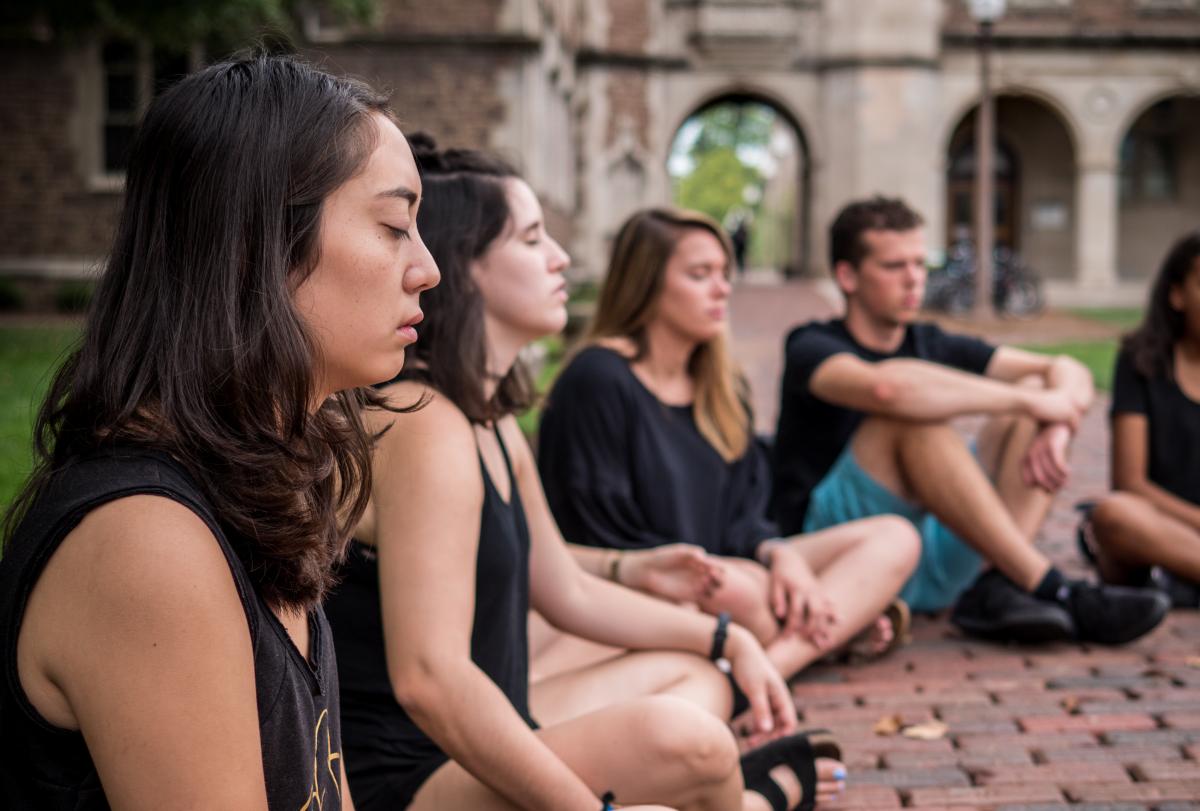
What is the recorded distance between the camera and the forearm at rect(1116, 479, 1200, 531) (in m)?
5.13

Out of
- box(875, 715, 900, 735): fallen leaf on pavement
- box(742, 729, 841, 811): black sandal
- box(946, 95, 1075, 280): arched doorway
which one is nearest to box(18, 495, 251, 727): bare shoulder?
box(742, 729, 841, 811): black sandal

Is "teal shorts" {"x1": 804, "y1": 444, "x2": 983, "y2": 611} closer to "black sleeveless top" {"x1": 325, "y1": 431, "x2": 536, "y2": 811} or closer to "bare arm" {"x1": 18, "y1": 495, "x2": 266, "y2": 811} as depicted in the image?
"black sleeveless top" {"x1": 325, "y1": 431, "x2": 536, "y2": 811}

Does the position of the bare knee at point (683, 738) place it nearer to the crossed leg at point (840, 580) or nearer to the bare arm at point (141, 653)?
the bare arm at point (141, 653)

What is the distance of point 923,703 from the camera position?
165 inches

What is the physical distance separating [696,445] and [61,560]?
10.3 ft

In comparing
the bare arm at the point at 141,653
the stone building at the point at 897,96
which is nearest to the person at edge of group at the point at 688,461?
the bare arm at the point at 141,653

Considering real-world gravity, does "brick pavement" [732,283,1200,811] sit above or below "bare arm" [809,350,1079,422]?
below

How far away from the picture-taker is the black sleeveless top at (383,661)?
8.43ft

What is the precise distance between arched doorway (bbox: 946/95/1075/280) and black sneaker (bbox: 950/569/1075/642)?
29958 mm

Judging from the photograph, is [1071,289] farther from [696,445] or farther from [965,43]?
[696,445]

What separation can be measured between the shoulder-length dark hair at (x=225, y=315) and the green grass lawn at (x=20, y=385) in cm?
24

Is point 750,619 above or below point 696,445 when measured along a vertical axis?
below

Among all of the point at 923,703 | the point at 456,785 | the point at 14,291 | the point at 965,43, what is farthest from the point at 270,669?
the point at 965,43

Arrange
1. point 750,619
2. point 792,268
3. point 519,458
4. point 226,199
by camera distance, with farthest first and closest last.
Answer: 1. point 792,268
2. point 750,619
3. point 519,458
4. point 226,199
